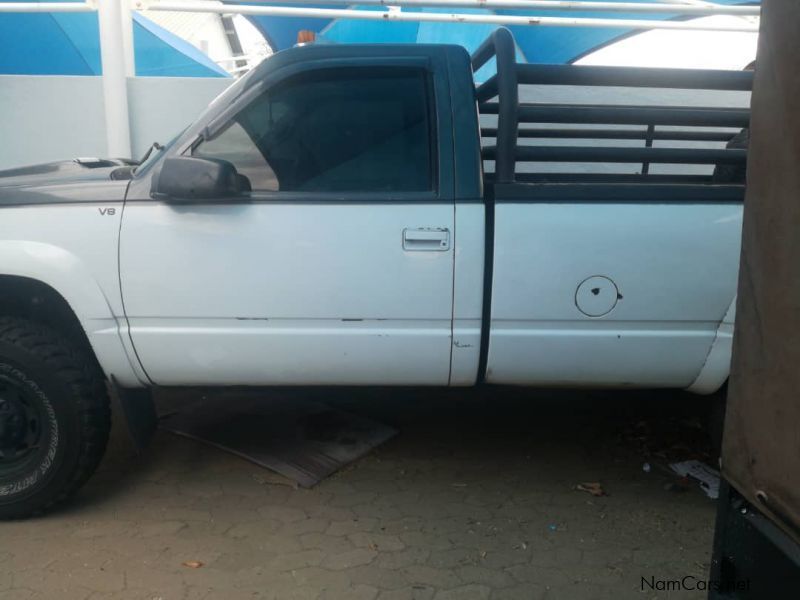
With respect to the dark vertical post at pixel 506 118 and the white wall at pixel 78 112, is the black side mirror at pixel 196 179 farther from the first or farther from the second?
the white wall at pixel 78 112

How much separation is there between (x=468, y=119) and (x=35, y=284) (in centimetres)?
199

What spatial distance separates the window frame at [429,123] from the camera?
3062 mm

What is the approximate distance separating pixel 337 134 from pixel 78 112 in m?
3.95

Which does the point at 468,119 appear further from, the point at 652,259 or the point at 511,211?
the point at 652,259

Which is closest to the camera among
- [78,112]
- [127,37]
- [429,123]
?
A: [429,123]

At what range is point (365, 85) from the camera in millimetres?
3223

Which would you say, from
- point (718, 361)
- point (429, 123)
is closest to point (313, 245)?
point (429, 123)

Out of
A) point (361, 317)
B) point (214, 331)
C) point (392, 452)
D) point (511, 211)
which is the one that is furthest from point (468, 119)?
point (392, 452)

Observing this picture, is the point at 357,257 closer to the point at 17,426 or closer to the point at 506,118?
the point at 506,118

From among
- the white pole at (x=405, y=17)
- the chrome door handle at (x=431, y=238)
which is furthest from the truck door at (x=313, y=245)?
the white pole at (x=405, y=17)

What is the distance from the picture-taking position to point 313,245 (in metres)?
3.02

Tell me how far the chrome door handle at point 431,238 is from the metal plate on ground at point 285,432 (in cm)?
140

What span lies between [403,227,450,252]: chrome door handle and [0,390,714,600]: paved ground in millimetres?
1273

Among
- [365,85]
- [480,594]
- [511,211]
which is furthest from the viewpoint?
[365,85]
